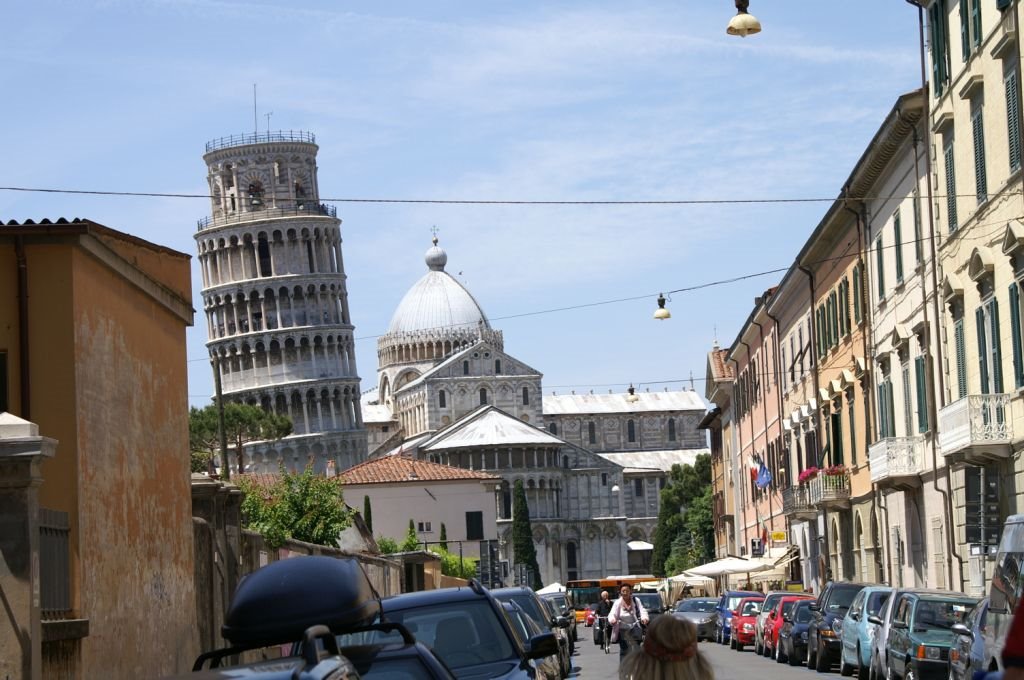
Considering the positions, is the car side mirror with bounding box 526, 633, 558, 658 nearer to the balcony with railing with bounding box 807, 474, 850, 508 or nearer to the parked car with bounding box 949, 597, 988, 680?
the parked car with bounding box 949, 597, 988, 680

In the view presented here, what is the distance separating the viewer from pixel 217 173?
441 ft

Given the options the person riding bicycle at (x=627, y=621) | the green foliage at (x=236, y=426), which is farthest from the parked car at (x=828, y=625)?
the green foliage at (x=236, y=426)

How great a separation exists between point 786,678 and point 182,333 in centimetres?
1012

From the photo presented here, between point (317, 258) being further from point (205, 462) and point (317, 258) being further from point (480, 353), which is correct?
point (205, 462)

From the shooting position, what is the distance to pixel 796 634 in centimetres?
2998

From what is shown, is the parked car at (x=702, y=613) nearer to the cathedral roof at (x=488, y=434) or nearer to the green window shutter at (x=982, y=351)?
the green window shutter at (x=982, y=351)

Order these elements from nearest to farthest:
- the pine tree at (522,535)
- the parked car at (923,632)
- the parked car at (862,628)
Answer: the parked car at (923,632), the parked car at (862,628), the pine tree at (522,535)

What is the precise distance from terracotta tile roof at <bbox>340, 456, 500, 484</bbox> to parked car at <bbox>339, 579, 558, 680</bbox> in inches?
3114

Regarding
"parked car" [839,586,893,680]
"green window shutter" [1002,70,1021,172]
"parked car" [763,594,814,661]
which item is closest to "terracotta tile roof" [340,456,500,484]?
"parked car" [763,594,814,661]

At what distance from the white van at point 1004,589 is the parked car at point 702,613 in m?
27.6

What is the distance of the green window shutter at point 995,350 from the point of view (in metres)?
27.1

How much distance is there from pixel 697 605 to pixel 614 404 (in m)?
144

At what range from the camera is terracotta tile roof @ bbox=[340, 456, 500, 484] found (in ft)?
303

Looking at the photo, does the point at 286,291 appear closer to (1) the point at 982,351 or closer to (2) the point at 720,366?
(2) the point at 720,366
